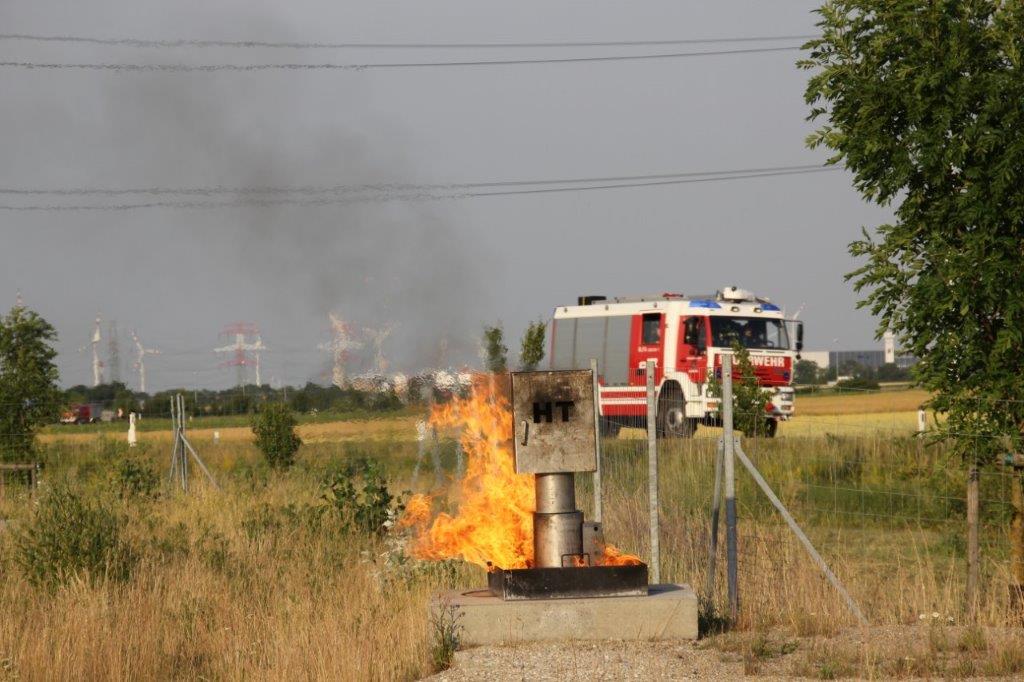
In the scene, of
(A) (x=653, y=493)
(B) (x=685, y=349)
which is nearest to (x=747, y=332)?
(B) (x=685, y=349)

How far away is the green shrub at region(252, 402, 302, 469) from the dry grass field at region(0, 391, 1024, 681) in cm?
617

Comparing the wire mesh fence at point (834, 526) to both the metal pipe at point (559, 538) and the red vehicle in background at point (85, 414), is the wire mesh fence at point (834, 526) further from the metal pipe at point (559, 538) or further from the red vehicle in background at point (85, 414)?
the red vehicle in background at point (85, 414)

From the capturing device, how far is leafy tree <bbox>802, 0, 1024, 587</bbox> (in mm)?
9609

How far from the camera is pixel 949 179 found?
1000 centimetres

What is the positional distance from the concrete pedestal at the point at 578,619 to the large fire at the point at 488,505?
63cm

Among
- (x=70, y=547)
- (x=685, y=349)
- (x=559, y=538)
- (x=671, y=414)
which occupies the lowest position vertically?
(x=70, y=547)

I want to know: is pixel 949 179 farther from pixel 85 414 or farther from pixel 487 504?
pixel 85 414

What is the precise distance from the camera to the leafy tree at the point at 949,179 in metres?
9.61

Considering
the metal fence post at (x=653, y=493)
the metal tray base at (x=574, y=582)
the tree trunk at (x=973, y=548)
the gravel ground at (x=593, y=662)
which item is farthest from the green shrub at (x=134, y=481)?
the tree trunk at (x=973, y=548)

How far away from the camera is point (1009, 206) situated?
9680mm

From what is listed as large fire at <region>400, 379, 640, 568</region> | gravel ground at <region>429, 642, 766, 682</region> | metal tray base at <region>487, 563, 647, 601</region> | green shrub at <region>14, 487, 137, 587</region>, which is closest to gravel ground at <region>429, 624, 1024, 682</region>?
gravel ground at <region>429, 642, 766, 682</region>

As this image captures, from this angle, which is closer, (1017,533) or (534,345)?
(1017,533)

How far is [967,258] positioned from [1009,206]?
492 mm

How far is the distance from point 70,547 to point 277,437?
13.3 m
